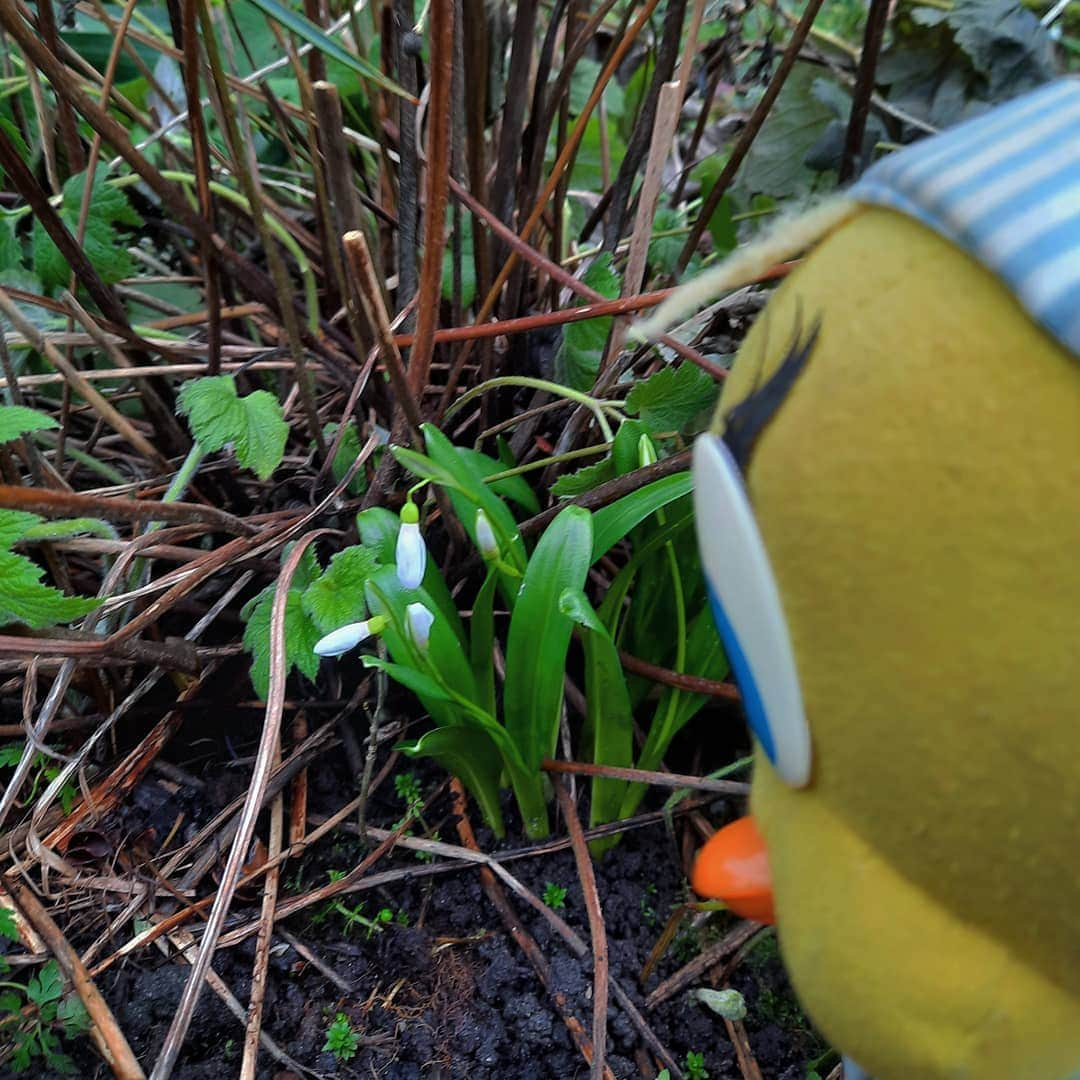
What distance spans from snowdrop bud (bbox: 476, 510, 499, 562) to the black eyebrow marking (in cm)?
33

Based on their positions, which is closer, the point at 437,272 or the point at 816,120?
the point at 437,272

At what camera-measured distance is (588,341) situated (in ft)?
3.15

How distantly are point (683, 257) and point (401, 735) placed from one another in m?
0.64

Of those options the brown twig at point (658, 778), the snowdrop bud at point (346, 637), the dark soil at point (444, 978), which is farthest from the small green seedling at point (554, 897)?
the snowdrop bud at point (346, 637)

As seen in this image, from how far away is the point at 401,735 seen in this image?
1.02 meters

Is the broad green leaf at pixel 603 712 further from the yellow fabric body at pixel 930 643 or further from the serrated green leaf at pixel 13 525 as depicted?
the serrated green leaf at pixel 13 525

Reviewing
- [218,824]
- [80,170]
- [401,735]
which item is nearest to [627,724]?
[401,735]

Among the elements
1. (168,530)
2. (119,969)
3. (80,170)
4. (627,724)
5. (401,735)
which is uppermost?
(80,170)

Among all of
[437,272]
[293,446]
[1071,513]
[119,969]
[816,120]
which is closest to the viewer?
[1071,513]

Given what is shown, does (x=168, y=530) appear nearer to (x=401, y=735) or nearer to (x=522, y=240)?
(x=401, y=735)

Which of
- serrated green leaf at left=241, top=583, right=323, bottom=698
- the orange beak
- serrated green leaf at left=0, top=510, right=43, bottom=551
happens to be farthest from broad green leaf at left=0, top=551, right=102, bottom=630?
the orange beak

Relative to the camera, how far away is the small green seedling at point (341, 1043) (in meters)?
0.82

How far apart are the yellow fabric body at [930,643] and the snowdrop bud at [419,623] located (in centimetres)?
38

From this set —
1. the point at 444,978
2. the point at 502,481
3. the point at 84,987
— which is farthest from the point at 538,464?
the point at 84,987
